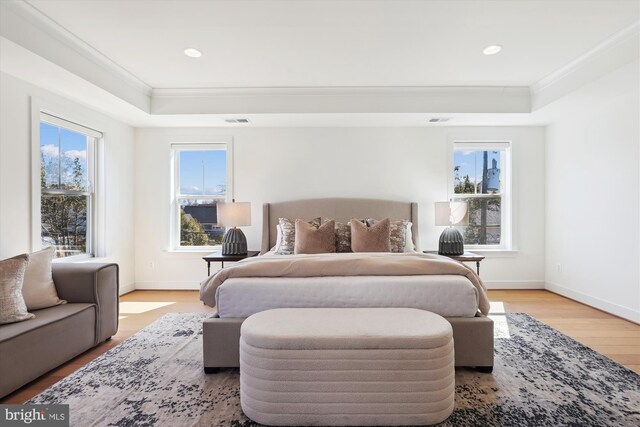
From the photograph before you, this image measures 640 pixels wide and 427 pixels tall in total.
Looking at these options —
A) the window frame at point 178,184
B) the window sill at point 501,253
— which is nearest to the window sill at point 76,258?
the window frame at point 178,184

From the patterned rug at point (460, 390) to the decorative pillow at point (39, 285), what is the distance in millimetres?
612

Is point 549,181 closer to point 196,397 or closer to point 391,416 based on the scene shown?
point 391,416

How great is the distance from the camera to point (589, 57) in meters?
3.15

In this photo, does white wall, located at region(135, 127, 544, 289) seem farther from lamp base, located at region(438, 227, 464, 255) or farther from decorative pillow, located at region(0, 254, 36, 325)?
decorative pillow, located at region(0, 254, 36, 325)

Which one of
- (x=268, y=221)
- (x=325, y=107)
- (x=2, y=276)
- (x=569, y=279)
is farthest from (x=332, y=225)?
(x=569, y=279)

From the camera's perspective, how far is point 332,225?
4.02 m

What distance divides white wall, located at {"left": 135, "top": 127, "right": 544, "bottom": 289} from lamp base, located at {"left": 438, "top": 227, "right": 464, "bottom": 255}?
1.36ft

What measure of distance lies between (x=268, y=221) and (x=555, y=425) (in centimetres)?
367

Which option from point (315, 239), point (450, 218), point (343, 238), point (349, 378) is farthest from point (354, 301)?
point (450, 218)

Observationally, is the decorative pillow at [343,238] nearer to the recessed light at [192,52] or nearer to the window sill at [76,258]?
the recessed light at [192,52]

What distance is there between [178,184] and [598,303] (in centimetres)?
563

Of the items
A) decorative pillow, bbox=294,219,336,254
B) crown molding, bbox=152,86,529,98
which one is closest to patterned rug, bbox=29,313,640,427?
decorative pillow, bbox=294,219,336,254

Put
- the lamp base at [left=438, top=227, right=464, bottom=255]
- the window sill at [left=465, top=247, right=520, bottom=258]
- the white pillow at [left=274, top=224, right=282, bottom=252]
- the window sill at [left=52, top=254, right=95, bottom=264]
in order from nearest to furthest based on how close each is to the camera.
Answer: the window sill at [left=52, top=254, right=95, bottom=264] < the white pillow at [left=274, top=224, right=282, bottom=252] < the lamp base at [left=438, top=227, right=464, bottom=255] < the window sill at [left=465, top=247, right=520, bottom=258]

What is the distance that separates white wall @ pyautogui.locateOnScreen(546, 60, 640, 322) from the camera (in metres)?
3.41
